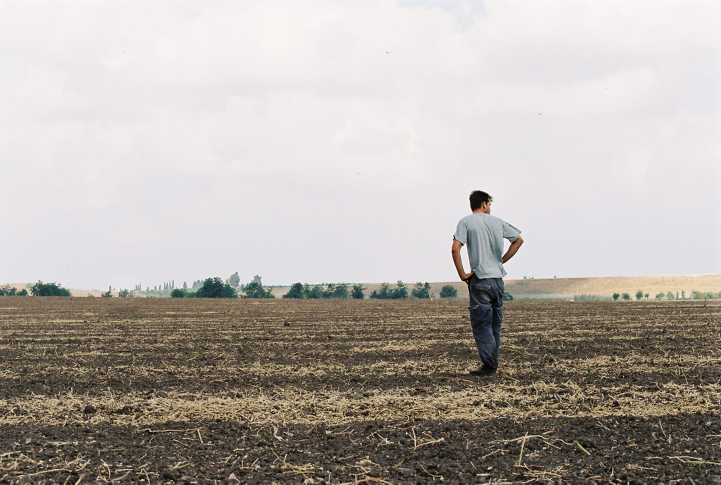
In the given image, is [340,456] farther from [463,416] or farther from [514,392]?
[514,392]

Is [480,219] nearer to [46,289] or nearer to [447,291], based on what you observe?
[46,289]

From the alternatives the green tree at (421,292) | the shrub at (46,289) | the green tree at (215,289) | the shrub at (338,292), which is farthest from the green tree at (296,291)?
the shrub at (46,289)

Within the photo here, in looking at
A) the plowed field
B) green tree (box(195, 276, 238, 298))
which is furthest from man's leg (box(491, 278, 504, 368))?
green tree (box(195, 276, 238, 298))

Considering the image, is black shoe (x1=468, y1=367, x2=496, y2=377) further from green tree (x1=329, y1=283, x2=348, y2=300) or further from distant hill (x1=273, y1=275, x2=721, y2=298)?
distant hill (x1=273, y1=275, x2=721, y2=298)

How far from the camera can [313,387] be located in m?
6.08

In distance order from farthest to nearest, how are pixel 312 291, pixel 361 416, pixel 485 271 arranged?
pixel 312 291
pixel 485 271
pixel 361 416

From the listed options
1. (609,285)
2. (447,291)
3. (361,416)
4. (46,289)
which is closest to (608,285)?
(609,285)

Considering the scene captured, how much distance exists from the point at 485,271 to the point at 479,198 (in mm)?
968

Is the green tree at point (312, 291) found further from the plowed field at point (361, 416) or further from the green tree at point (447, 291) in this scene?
the plowed field at point (361, 416)

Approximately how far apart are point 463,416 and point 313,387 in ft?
6.27

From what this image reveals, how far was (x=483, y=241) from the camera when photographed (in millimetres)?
6699

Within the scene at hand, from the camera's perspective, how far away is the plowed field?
3.63m

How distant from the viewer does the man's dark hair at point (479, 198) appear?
6.99 meters

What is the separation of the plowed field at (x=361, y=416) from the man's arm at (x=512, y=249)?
1.44m
